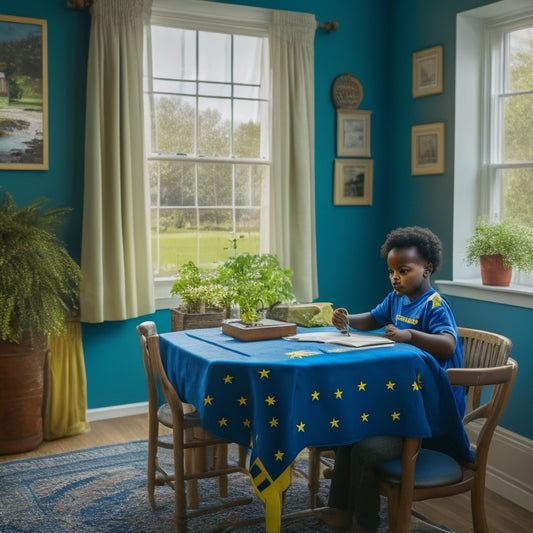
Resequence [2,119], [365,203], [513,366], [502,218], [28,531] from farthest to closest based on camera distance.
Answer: [365,203]
[502,218]
[2,119]
[28,531]
[513,366]

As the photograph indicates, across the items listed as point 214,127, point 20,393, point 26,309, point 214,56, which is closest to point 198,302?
point 26,309

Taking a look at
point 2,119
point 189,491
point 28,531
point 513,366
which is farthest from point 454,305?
point 2,119

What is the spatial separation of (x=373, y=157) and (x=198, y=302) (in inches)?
78.9

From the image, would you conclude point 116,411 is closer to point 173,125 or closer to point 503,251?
point 173,125

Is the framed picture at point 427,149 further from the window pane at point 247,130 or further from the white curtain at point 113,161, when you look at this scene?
the white curtain at point 113,161

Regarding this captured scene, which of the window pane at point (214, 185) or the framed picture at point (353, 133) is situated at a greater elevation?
the framed picture at point (353, 133)

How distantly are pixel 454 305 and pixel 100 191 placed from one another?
2386 mm

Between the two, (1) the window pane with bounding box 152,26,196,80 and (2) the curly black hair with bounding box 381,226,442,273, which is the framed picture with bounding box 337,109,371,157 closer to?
(1) the window pane with bounding box 152,26,196,80

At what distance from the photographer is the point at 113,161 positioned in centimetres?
439

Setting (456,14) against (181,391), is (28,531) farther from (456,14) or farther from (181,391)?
(456,14)

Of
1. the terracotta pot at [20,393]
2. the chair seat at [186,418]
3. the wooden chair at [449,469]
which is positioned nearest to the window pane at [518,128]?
the wooden chair at [449,469]

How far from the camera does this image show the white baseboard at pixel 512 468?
11.5 ft

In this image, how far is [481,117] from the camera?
15.4 ft

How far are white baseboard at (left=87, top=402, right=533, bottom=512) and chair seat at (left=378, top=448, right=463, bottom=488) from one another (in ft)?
3.86
